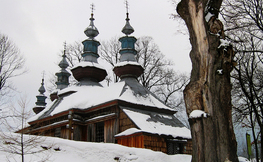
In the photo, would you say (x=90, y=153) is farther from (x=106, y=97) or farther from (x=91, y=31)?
(x=91, y=31)

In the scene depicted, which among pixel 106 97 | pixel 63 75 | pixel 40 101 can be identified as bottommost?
pixel 106 97

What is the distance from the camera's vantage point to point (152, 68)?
27.5m

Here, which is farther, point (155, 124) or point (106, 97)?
point (106, 97)

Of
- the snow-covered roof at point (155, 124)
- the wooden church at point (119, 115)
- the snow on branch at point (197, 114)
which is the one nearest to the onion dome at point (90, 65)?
the wooden church at point (119, 115)

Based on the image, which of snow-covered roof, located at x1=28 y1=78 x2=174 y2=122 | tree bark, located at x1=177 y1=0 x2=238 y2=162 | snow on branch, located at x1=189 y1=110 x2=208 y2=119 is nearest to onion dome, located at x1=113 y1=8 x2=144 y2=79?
snow-covered roof, located at x1=28 y1=78 x2=174 y2=122

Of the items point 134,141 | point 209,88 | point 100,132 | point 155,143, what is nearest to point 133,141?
point 134,141

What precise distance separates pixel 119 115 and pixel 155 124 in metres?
2.15

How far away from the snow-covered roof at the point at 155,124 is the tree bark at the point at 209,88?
7.36 meters

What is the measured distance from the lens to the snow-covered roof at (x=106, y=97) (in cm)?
1734

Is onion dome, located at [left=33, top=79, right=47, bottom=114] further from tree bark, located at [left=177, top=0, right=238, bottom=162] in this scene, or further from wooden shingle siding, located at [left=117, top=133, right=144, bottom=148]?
tree bark, located at [left=177, top=0, right=238, bottom=162]

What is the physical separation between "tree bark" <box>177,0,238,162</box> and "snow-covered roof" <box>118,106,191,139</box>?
7.36 m

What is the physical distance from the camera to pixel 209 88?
6875 mm

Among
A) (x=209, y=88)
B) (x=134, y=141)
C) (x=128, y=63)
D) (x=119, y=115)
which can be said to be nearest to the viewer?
(x=209, y=88)

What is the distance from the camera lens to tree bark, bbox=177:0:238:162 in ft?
21.1
